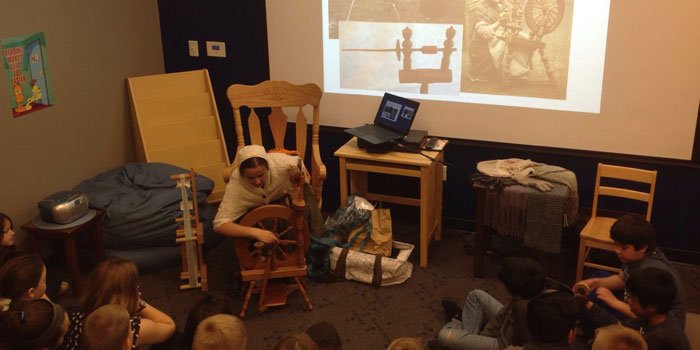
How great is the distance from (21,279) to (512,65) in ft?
9.33

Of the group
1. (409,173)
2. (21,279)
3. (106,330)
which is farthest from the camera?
(409,173)

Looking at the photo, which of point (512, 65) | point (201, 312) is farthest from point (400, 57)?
point (201, 312)

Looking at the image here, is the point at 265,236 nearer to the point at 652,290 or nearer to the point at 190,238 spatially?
the point at 190,238

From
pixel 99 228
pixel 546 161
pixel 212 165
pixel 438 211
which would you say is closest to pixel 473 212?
pixel 438 211

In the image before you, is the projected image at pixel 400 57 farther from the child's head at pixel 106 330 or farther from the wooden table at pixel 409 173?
the child's head at pixel 106 330

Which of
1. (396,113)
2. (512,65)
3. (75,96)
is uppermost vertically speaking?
(512,65)

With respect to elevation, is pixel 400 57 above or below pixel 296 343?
above

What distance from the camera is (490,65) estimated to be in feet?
13.0

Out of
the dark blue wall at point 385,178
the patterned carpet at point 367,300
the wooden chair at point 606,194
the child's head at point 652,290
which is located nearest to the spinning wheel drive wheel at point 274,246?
the patterned carpet at point 367,300

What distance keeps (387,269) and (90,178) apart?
207 cm

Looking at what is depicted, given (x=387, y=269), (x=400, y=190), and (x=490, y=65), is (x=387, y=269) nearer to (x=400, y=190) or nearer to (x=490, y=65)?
(x=400, y=190)

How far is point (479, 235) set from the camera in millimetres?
3709

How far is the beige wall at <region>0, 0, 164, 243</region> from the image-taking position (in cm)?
366

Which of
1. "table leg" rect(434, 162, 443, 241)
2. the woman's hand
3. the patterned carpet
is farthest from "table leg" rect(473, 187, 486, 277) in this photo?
the woman's hand
